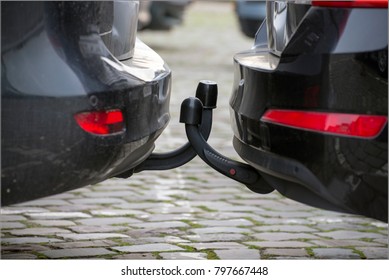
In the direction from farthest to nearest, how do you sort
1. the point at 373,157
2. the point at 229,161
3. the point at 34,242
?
1. the point at 34,242
2. the point at 229,161
3. the point at 373,157

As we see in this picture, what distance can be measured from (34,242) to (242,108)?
Result: 1.42 metres

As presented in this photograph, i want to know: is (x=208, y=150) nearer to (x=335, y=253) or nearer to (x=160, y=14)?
(x=335, y=253)

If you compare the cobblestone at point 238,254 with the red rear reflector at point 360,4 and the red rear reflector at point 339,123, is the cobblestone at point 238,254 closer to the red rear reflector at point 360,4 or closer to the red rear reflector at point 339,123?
the red rear reflector at point 339,123

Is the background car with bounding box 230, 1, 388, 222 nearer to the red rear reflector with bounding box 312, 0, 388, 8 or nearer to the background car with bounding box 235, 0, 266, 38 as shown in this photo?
the red rear reflector with bounding box 312, 0, 388, 8

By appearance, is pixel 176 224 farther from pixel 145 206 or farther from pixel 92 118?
pixel 92 118

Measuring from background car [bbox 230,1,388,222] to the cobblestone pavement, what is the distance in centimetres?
101

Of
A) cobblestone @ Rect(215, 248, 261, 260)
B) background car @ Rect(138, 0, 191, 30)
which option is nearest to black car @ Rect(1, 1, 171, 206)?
cobblestone @ Rect(215, 248, 261, 260)

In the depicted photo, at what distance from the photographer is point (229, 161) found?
4.64 metres

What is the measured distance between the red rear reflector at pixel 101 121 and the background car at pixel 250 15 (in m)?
10.9

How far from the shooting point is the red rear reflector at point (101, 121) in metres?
3.70

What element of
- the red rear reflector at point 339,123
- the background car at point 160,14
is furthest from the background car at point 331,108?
the background car at point 160,14

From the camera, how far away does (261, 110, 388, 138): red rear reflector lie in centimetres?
364
